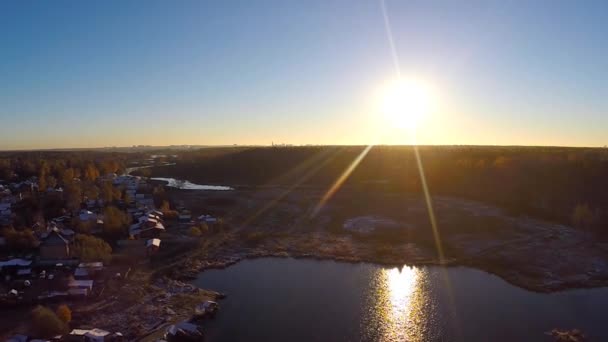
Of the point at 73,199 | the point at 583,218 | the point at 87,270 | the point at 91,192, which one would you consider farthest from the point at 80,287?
the point at 583,218

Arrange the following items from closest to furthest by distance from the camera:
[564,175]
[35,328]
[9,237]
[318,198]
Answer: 1. [35,328]
2. [9,237]
3. [564,175]
4. [318,198]

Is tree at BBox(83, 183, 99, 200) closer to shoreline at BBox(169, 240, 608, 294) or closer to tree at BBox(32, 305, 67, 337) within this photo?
shoreline at BBox(169, 240, 608, 294)

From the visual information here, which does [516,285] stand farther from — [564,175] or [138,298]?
[564,175]

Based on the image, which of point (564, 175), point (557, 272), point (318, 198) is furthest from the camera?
point (318, 198)

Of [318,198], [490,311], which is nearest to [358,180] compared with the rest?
[318,198]

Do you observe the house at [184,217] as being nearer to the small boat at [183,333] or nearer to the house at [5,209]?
the house at [5,209]

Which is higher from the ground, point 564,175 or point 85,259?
point 564,175
